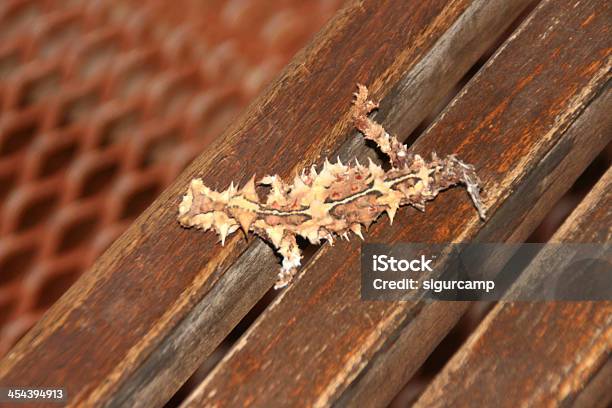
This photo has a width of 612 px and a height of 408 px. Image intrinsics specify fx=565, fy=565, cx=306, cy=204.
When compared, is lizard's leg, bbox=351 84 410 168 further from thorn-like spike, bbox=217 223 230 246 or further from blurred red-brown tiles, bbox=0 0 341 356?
blurred red-brown tiles, bbox=0 0 341 356

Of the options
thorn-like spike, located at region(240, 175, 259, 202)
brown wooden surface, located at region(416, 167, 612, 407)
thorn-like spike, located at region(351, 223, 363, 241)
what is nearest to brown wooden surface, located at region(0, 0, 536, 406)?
thorn-like spike, located at region(240, 175, 259, 202)

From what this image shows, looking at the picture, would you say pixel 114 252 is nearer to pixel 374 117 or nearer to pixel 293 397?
pixel 293 397

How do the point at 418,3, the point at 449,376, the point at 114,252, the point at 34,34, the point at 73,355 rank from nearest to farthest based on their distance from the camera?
the point at 449,376
the point at 73,355
the point at 114,252
the point at 418,3
the point at 34,34

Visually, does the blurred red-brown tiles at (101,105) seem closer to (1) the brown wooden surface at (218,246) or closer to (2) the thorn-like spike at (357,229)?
(1) the brown wooden surface at (218,246)

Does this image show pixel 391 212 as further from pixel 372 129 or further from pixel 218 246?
pixel 218 246

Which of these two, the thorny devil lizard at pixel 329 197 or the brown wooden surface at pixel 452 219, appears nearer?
the brown wooden surface at pixel 452 219

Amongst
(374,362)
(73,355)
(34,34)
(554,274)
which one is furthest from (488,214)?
(34,34)

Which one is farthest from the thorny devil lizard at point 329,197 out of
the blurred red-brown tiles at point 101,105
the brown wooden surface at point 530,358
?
the blurred red-brown tiles at point 101,105

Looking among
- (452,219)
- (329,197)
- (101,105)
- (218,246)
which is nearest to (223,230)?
(218,246)
